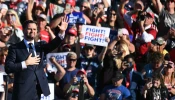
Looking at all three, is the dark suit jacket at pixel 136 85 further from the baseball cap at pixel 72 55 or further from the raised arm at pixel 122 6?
the raised arm at pixel 122 6

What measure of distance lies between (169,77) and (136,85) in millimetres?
619

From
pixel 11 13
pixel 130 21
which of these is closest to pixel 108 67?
pixel 130 21

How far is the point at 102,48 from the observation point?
1450cm

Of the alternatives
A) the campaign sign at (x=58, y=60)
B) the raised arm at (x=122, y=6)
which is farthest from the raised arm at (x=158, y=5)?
the campaign sign at (x=58, y=60)

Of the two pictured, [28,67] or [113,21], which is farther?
[113,21]

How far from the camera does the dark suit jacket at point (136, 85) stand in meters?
13.2

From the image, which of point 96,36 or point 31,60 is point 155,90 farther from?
point 31,60

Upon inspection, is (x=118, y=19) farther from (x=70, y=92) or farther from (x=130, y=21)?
(x=70, y=92)

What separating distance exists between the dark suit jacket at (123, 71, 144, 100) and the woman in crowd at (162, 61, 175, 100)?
1.44ft

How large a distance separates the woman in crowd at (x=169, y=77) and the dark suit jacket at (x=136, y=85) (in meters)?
0.44

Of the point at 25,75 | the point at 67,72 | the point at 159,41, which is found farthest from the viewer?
the point at 159,41

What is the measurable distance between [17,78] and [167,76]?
3420mm

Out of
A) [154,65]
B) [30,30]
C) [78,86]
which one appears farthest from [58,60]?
[30,30]

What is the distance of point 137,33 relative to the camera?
49.1 feet
